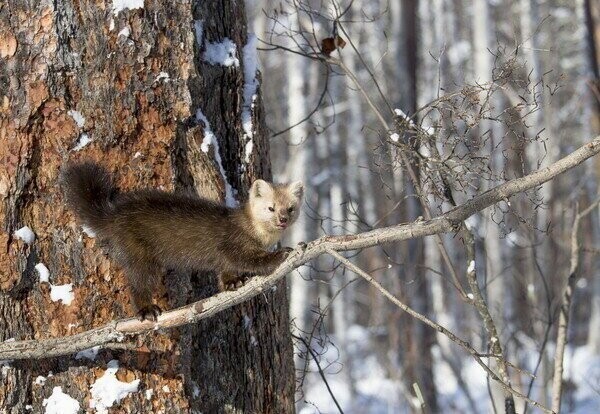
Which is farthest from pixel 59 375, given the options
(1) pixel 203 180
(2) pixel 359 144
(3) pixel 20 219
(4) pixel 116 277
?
(2) pixel 359 144

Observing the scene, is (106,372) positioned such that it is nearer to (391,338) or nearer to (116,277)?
(116,277)

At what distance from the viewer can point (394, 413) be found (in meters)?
12.5

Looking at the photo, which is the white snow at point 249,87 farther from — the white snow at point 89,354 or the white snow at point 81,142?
the white snow at point 89,354

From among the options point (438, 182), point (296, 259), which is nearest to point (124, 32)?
point (296, 259)

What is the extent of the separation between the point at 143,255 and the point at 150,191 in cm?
27

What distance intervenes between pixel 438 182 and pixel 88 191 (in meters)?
1.65

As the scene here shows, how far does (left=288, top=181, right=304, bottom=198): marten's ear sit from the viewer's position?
401cm

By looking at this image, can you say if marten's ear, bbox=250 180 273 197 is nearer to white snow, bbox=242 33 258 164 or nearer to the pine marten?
the pine marten

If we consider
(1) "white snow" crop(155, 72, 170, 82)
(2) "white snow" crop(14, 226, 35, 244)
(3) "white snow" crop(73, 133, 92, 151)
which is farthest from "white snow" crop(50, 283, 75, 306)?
(1) "white snow" crop(155, 72, 170, 82)

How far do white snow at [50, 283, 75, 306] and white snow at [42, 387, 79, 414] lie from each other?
0.36 meters

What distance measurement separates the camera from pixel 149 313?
2984 millimetres

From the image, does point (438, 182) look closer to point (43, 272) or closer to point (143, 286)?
point (143, 286)

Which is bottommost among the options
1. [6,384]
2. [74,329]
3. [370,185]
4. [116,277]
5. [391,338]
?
[6,384]

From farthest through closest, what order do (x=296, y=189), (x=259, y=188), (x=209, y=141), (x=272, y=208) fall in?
(x=296, y=189) → (x=272, y=208) → (x=259, y=188) → (x=209, y=141)
